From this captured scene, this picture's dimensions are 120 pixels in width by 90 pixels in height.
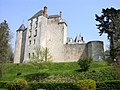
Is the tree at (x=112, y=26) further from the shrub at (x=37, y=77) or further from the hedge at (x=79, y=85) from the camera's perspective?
the hedge at (x=79, y=85)

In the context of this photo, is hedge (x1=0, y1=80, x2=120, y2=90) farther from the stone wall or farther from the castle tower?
the castle tower

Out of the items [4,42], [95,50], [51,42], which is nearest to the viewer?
[4,42]

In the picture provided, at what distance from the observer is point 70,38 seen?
71.8m

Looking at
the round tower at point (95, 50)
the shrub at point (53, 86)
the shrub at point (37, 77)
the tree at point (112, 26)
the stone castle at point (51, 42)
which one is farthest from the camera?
the stone castle at point (51, 42)

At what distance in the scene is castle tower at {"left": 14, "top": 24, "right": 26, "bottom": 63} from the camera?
5867 cm

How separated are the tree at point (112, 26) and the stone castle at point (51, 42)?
6.84m

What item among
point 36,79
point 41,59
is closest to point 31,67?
point 41,59

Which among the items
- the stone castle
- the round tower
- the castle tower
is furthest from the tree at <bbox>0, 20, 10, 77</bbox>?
the round tower

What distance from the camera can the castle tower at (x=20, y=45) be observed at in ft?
193

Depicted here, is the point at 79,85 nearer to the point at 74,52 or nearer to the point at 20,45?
the point at 74,52

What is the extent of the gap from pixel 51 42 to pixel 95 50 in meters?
10.6

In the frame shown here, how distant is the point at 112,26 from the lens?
4700 centimetres

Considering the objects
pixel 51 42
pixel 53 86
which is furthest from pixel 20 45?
pixel 53 86

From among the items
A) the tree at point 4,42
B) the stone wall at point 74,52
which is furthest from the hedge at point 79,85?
the stone wall at point 74,52
